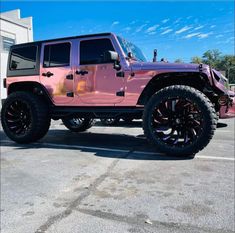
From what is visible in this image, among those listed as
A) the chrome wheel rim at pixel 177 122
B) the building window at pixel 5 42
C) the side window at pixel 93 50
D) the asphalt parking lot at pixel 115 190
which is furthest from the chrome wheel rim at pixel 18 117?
the building window at pixel 5 42

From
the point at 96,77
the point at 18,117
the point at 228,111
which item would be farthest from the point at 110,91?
the point at 18,117

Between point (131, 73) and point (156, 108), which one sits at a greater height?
point (131, 73)

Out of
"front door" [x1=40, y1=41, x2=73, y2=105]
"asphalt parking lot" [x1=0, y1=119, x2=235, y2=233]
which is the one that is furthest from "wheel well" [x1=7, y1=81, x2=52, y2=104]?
"asphalt parking lot" [x1=0, y1=119, x2=235, y2=233]

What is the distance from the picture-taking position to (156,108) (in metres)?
4.60

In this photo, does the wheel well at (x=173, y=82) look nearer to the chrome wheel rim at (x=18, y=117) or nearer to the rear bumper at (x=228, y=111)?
the rear bumper at (x=228, y=111)

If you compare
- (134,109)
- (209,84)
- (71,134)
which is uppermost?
(209,84)

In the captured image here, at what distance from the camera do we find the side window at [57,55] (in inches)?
218

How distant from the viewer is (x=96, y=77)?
17.0 ft

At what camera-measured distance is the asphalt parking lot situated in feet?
7.68

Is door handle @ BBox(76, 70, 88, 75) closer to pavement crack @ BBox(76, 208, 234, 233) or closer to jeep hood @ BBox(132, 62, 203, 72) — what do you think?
jeep hood @ BBox(132, 62, 203, 72)

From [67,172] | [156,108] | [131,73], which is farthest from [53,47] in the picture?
[67,172]

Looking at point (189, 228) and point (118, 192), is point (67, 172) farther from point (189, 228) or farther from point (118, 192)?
point (189, 228)

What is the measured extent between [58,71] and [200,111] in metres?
2.73

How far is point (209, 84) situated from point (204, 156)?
3.60ft
